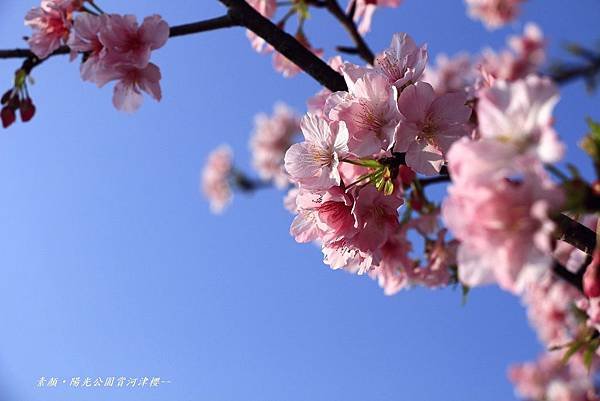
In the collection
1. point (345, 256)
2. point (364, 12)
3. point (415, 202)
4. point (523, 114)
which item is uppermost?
point (364, 12)

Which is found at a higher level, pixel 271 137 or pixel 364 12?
pixel 271 137

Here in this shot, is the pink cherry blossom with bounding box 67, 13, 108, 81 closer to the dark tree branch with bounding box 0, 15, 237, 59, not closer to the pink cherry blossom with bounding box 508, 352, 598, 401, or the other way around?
the dark tree branch with bounding box 0, 15, 237, 59

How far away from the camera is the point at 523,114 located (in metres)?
0.68

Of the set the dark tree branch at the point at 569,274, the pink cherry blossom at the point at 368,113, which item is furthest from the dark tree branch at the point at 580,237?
the dark tree branch at the point at 569,274

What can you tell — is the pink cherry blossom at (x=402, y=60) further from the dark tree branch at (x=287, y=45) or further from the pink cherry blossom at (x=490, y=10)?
the pink cherry blossom at (x=490, y=10)

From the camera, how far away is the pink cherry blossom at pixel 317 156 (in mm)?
1139

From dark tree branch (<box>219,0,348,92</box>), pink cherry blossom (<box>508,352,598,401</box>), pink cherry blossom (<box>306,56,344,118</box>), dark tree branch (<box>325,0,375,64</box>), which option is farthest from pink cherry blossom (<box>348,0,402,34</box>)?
pink cherry blossom (<box>508,352,598,401</box>)

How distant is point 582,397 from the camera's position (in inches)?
111

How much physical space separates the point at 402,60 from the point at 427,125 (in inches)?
7.3

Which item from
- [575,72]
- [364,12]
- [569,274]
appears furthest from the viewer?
[575,72]

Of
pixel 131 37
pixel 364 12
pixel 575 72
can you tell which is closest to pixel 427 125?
pixel 131 37

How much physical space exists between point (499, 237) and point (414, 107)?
0.54m

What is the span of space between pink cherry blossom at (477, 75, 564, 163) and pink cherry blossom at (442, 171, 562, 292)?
0.05m

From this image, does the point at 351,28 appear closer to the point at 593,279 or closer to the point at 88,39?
the point at 88,39
